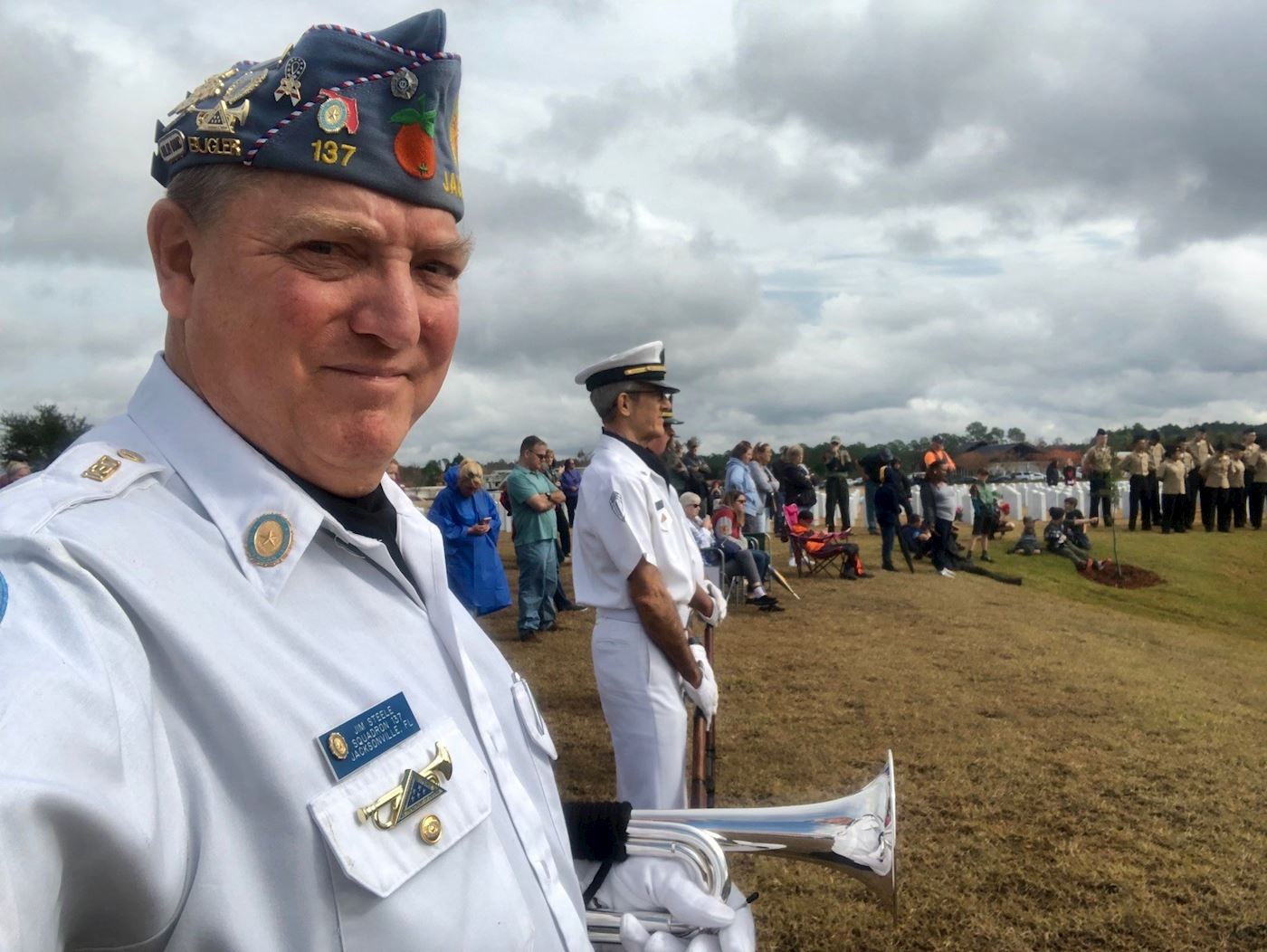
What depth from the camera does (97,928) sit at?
3.00ft

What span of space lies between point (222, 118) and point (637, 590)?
3.13m

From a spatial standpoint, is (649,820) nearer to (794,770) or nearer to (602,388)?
(602,388)

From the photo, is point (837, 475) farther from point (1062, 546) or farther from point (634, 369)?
point (634, 369)

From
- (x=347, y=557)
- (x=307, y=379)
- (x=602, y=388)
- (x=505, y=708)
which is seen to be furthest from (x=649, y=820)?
(x=602, y=388)

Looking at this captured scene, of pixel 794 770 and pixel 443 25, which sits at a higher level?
pixel 443 25

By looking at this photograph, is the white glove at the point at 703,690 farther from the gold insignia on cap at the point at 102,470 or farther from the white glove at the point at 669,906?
the gold insignia on cap at the point at 102,470

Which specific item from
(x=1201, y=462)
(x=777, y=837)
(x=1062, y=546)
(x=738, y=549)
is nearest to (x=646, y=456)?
(x=777, y=837)

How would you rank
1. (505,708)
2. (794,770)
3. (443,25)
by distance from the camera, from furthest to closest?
(794,770) → (505,708) → (443,25)

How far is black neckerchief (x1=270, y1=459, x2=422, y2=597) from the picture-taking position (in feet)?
4.69

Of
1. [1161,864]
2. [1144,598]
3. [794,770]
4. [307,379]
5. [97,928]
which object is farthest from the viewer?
[1144,598]

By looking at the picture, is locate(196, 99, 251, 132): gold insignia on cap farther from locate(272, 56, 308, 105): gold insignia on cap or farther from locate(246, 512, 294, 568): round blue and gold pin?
locate(246, 512, 294, 568): round blue and gold pin

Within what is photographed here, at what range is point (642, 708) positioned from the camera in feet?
14.2

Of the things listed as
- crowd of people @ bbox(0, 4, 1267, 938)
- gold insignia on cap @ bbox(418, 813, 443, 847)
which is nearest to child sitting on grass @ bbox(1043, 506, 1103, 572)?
crowd of people @ bbox(0, 4, 1267, 938)

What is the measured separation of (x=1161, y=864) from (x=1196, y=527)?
21.7 metres
